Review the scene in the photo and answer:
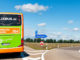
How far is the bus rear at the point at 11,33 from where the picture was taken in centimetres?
1119

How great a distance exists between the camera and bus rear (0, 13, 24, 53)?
1119 cm

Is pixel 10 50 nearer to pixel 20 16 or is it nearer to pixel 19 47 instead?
pixel 19 47

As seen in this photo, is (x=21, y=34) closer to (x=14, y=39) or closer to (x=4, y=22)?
(x=14, y=39)

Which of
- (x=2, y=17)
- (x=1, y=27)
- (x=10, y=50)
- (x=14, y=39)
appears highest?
(x=2, y=17)

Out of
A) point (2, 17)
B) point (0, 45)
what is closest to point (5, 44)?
point (0, 45)

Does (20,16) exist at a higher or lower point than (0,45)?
higher

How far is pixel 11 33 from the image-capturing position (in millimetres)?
11320

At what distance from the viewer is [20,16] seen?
38.8ft

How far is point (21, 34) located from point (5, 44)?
1411 millimetres

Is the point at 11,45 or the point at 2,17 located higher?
the point at 2,17

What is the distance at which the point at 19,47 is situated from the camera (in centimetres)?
1153

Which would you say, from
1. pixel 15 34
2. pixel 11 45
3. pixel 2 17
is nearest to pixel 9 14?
pixel 2 17

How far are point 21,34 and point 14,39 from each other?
652 mm

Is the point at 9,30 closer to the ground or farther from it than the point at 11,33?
farther from it
